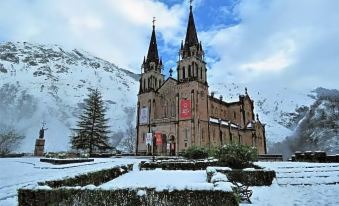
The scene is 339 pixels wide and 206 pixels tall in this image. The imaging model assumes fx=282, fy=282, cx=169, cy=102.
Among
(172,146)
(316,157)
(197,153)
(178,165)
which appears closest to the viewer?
(178,165)

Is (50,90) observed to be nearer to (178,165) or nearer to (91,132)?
(91,132)

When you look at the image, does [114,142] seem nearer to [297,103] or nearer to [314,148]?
[314,148]

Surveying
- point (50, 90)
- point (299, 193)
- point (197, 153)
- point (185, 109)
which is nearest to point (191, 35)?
point (185, 109)

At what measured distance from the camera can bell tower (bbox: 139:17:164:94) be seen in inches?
2320

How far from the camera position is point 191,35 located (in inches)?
2196

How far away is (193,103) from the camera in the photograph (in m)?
49.8

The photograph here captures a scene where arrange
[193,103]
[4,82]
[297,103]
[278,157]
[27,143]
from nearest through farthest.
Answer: [278,157] → [193,103] → [27,143] → [4,82] → [297,103]

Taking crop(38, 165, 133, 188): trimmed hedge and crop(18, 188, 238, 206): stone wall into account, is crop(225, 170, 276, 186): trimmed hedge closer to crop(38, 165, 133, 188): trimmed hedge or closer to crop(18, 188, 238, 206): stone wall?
crop(38, 165, 133, 188): trimmed hedge

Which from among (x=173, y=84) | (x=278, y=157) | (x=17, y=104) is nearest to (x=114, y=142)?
(x=17, y=104)

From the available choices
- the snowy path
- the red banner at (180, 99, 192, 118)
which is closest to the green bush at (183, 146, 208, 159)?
the snowy path

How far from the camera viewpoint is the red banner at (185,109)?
162 ft

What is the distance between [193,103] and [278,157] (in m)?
17.0

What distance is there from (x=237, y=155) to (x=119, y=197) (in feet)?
36.7

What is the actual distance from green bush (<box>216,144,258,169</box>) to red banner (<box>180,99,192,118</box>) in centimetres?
3159
